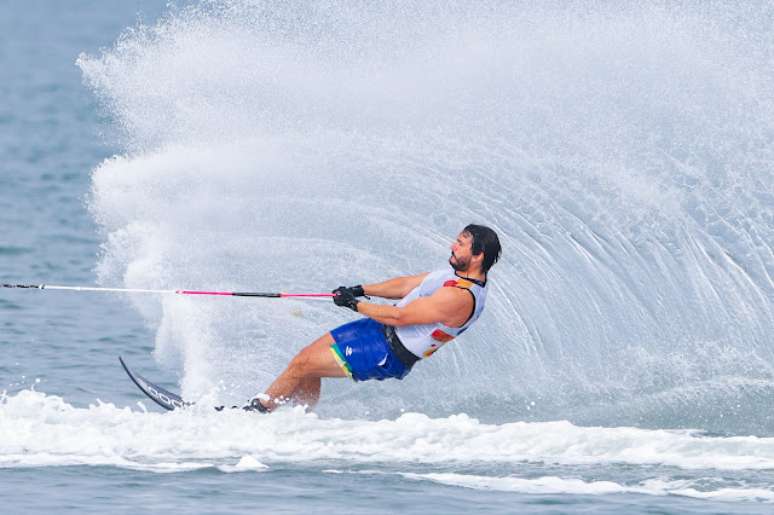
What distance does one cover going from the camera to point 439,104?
13984 mm

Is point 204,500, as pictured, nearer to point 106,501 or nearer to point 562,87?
point 106,501

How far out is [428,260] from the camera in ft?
41.3

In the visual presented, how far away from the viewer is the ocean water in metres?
9.12

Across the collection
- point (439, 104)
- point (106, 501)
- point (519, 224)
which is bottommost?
point (106, 501)

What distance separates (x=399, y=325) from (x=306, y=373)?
2.50ft

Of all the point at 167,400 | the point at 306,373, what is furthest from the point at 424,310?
the point at 167,400

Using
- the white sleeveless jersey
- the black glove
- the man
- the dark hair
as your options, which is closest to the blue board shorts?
the man

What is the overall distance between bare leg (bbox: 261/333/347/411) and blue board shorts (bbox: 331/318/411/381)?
0.05m

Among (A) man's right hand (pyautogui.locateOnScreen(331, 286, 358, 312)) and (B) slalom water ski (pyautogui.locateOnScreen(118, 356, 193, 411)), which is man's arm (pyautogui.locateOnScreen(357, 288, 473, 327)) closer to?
(A) man's right hand (pyautogui.locateOnScreen(331, 286, 358, 312))

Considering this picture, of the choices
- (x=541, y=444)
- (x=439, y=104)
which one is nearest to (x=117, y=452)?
(x=541, y=444)

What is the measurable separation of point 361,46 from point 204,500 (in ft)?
21.7

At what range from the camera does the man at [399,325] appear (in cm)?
973

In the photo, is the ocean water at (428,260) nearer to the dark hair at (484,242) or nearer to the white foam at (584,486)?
the white foam at (584,486)

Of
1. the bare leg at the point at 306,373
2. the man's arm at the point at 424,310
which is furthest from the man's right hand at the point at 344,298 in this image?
the bare leg at the point at 306,373
